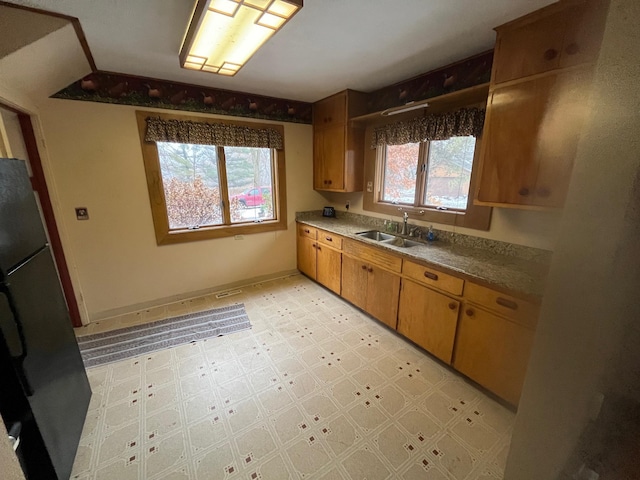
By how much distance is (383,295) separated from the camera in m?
2.42

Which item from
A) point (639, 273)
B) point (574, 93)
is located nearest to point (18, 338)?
point (639, 273)

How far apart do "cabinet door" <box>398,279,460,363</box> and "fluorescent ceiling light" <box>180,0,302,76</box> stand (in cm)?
198

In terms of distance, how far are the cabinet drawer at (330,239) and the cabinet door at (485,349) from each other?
4.71 feet

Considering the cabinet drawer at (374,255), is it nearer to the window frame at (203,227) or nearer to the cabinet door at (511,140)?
the cabinet door at (511,140)

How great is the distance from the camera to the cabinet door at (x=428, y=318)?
1.89m

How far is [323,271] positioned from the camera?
128 inches

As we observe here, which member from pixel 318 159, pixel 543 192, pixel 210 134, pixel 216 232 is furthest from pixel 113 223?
pixel 543 192

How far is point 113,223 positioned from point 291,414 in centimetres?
244

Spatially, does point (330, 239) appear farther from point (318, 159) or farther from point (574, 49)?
point (574, 49)

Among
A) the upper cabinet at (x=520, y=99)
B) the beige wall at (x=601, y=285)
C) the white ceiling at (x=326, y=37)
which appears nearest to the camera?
the beige wall at (x=601, y=285)

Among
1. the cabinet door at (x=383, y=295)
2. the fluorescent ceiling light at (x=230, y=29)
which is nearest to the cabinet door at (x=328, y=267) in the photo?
the cabinet door at (x=383, y=295)

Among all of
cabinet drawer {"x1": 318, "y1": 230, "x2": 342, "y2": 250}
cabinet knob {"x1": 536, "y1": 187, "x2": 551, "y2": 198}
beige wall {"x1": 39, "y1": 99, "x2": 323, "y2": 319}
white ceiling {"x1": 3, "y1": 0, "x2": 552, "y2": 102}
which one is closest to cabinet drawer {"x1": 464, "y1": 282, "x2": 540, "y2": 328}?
cabinet knob {"x1": 536, "y1": 187, "x2": 551, "y2": 198}

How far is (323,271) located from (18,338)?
8.28 feet

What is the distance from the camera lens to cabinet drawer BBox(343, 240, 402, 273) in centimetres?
226
